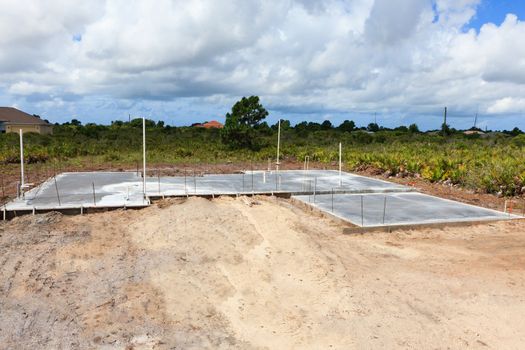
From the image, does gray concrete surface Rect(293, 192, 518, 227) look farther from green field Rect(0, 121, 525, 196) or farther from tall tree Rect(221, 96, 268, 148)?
tall tree Rect(221, 96, 268, 148)

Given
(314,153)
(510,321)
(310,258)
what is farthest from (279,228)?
(314,153)

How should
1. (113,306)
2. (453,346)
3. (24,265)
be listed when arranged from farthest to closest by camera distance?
(24,265)
(113,306)
(453,346)

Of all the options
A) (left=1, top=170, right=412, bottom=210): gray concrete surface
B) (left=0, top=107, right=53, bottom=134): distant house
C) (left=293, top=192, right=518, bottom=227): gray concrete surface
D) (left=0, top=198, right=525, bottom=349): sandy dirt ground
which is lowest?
(left=0, top=198, right=525, bottom=349): sandy dirt ground

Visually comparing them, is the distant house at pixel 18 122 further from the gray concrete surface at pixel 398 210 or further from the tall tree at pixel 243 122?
the gray concrete surface at pixel 398 210

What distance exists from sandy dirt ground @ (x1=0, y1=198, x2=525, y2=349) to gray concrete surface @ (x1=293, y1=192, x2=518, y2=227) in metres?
0.46

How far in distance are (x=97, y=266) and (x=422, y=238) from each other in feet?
16.5

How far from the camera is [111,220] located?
805 cm

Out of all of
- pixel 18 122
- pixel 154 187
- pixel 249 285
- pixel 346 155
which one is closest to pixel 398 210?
pixel 249 285

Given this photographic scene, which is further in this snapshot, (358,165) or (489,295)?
(358,165)

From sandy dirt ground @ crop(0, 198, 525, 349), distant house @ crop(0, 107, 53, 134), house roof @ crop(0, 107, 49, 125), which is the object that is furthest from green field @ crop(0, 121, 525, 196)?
house roof @ crop(0, 107, 49, 125)

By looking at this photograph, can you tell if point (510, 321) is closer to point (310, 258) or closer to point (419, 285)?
point (419, 285)

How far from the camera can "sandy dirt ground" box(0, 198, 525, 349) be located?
4.26m

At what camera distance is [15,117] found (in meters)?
43.2

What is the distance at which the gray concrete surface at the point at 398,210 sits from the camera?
8.24m
